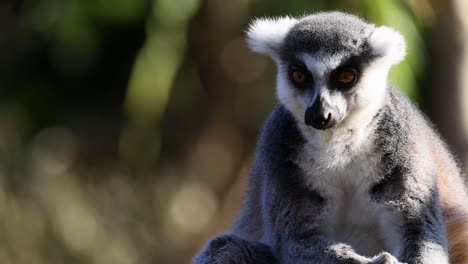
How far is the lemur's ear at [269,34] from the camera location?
4.51 meters

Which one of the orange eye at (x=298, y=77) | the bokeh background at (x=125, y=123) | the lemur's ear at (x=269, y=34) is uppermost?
the bokeh background at (x=125, y=123)

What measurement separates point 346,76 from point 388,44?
0.91 feet

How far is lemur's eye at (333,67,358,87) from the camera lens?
13.4 ft

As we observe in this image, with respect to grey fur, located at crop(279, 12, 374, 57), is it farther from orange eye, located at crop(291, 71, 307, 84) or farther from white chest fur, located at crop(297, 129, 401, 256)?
white chest fur, located at crop(297, 129, 401, 256)

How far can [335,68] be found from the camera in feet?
13.4

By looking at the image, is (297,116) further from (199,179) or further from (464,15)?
(199,179)

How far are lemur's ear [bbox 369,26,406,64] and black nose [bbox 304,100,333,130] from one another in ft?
1.41

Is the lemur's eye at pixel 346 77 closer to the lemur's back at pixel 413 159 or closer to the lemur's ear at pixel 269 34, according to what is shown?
the lemur's back at pixel 413 159

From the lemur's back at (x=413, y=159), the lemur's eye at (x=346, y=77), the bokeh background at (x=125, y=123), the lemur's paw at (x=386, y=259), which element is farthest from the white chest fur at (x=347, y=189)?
the bokeh background at (x=125, y=123)

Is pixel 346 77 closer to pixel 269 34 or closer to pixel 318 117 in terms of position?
pixel 318 117

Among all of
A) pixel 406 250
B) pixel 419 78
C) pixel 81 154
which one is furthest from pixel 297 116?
pixel 81 154

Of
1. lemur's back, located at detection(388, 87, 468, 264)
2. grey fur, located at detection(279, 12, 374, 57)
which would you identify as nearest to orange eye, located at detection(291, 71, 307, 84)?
grey fur, located at detection(279, 12, 374, 57)

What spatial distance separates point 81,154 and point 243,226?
588 cm

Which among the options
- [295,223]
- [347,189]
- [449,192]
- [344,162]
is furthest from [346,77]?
[449,192]
